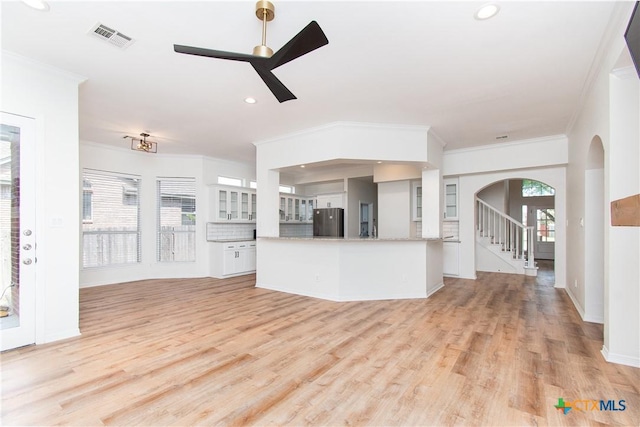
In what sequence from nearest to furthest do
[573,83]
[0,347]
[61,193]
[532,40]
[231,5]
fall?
[231,5] → [532,40] → [0,347] → [61,193] → [573,83]

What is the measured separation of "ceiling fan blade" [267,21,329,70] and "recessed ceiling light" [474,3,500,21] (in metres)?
1.21

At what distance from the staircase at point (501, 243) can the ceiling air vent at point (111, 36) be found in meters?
7.28

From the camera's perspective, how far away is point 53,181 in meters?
3.12

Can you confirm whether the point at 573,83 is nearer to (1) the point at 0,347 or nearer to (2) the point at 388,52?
(2) the point at 388,52

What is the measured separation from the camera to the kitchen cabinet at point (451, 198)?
695 centimetres

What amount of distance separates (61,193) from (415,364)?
3.89 metres

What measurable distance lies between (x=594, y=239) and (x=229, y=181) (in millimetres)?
7015

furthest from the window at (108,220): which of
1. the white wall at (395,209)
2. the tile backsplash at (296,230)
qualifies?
the white wall at (395,209)

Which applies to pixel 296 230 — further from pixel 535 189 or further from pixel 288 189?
pixel 535 189

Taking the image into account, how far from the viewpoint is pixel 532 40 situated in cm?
259

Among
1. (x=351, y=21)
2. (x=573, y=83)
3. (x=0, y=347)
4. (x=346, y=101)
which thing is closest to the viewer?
(x=351, y=21)

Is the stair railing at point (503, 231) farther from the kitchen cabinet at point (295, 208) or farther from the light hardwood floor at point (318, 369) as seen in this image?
the kitchen cabinet at point (295, 208)

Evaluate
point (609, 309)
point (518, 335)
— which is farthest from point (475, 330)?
point (609, 309)

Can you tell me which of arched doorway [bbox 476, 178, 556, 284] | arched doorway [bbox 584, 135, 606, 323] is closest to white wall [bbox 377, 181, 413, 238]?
arched doorway [bbox 476, 178, 556, 284]
